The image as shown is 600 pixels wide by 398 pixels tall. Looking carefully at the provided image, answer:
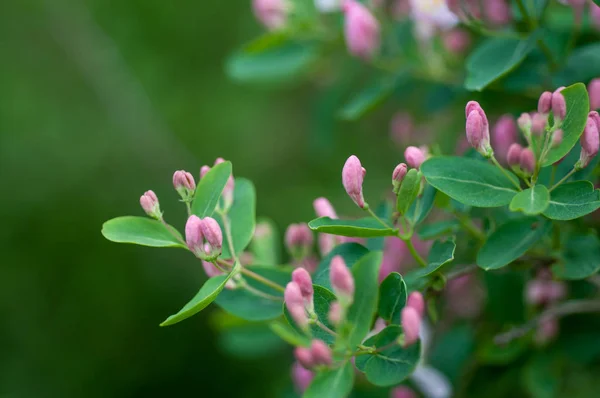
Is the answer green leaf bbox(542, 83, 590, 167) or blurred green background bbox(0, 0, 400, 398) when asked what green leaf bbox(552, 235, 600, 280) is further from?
blurred green background bbox(0, 0, 400, 398)

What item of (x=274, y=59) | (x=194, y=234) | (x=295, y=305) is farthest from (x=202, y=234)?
(x=274, y=59)

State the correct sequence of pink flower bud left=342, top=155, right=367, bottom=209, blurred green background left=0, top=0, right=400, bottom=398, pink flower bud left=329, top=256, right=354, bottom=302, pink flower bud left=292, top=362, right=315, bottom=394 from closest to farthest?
pink flower bud left=329, top=256, right=354, bottom=302
pink flower bud left=342, top=155, right=367, bottom=209
pink flower bud left=292, top=362, right=315, bottom=394
blurred green background left=0, top=0, right=400, bottom=398

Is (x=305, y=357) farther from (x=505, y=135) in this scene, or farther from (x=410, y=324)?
(x=505, y=135)

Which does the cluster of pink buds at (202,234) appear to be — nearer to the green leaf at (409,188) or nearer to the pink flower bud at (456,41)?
the green leaf at (409,188)

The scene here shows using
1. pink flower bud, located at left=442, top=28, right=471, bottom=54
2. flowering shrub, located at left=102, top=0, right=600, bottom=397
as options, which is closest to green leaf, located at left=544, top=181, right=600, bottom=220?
flowering shrub, located at left=102, top=0, right=600, bottom=397

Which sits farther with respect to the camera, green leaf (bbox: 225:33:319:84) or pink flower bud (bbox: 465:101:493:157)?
green leaf (bbox: 225:33:319:84)

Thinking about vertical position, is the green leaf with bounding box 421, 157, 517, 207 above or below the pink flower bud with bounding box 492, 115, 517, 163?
above

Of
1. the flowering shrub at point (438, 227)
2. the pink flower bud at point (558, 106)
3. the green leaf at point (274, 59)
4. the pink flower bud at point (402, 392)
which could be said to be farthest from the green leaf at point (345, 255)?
the green leaf at point (274, 59)

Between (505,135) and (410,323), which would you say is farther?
(505,135)
